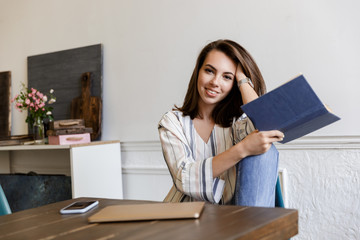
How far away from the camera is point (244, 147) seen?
133cm

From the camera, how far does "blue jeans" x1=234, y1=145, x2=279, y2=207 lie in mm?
1306

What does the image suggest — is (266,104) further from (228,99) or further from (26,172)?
(26,172)

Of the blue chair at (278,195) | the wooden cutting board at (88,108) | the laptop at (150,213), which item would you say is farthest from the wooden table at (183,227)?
the wooden cutting board at (88,108)

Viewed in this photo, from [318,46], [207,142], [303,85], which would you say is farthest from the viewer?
[318,46]

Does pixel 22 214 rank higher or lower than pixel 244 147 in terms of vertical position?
lower

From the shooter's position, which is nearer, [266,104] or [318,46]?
[266,104]

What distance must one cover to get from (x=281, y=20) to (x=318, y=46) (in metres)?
0.28

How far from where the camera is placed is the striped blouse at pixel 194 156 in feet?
4.62

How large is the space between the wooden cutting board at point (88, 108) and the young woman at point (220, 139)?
137 cm

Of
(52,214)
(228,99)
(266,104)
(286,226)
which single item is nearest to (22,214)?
(52,214)

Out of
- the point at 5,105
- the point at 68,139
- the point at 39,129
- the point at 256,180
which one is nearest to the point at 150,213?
the point at 256,180

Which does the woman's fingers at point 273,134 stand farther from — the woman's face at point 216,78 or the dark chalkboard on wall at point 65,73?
the dark chalkboard on wall at point 65,73

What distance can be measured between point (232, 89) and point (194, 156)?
0.38m

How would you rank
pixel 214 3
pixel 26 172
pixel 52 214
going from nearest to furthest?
pixel 52 214 < pixel 214 3 < pixel 26 172
